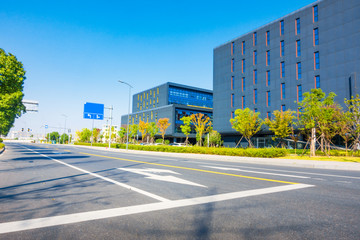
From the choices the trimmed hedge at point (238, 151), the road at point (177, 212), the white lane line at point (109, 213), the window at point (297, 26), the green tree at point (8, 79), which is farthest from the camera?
the window at point (297, 26)

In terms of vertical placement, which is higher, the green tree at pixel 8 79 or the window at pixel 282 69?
the window at pixel 282 69

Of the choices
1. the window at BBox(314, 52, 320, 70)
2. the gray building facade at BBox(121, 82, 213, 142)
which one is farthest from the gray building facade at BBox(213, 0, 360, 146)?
the gray building facade at BBox(121, 82, 213, 142)

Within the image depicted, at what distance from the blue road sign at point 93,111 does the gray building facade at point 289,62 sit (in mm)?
25818

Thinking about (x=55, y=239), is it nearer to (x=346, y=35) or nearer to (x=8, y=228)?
(x=8, y=228)

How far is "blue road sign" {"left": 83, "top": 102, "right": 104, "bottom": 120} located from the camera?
35.7 metres

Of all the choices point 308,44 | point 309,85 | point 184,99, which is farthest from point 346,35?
point 184,99

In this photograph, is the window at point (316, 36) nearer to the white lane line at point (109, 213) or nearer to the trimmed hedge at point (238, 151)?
the trimmed hedge at point (238, 151)

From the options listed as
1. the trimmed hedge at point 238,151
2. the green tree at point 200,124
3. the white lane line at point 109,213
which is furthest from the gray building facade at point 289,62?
the white lane line at point 109,213

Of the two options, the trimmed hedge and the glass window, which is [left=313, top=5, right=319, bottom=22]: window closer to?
the glass window

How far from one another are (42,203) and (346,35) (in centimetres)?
4233

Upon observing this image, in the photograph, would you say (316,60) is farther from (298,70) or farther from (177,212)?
(177,212)

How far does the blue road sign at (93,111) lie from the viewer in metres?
35.7

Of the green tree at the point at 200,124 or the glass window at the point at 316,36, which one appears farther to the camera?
the green tree at the point at 200,124

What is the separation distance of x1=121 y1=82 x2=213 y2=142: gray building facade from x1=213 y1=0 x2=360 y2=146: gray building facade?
21865mm
